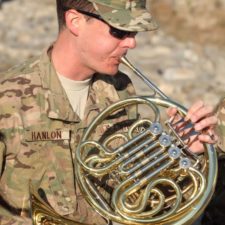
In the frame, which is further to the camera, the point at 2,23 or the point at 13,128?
the point at 2,23

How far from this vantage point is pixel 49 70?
16.5 ft

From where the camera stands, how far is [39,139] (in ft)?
16.3

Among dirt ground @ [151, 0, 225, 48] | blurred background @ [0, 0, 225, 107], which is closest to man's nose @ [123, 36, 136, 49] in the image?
blurred background @ [0, 0, 225, 107]

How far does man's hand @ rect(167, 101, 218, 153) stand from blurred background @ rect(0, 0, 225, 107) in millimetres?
5399

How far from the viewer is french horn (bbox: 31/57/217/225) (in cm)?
468

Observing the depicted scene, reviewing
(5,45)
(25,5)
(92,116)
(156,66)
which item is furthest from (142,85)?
(25,5)

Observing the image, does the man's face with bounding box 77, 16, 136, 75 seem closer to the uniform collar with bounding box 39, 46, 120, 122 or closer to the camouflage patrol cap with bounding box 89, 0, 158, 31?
the camouflage patrol cap with bounding box 89, 0, 158, 31

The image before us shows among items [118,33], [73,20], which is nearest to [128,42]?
[118,33]

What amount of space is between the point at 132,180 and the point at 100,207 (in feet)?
0.66

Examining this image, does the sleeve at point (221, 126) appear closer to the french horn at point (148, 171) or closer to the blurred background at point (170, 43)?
the french horn at point (148, 171)

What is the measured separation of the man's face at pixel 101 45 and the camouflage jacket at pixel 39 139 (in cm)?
25

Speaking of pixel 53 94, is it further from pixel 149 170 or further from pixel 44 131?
pixel 149 170

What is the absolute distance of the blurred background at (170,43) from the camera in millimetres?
11773

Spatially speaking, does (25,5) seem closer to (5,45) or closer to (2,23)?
(2,23)
